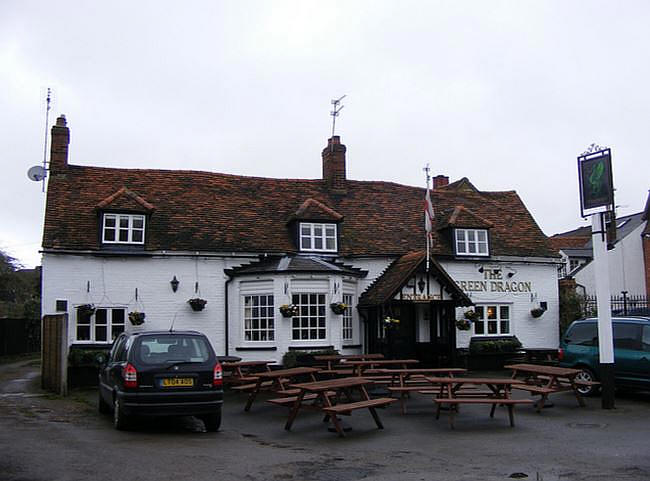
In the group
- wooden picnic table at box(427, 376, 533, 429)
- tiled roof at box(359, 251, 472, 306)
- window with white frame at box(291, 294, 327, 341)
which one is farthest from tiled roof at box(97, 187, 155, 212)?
wooden picnic table at box(427, 376, 533, 429)

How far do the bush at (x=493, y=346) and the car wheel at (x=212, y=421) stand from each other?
13.4m

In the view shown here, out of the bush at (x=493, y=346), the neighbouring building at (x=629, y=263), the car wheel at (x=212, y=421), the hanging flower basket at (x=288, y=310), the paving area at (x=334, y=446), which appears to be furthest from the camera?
the neighbouring building at (x=629, y=263)

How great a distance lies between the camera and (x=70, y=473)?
838cm

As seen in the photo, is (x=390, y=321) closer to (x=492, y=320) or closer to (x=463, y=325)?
(x=463, y=325)

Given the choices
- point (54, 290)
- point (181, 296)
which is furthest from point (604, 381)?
point (54, 290)

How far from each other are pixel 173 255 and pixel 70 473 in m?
13.1

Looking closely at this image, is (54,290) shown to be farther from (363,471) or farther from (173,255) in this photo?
(363,471)

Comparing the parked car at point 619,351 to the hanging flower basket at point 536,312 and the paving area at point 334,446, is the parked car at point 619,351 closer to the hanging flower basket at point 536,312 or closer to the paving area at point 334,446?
the paving area at point 334,446

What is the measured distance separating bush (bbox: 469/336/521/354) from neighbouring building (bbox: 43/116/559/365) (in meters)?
0.37

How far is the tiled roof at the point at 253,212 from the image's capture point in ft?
70.6

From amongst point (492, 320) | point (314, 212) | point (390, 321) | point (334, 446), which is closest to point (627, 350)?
point (390, 321)

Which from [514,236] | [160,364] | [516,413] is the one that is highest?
[514,236]

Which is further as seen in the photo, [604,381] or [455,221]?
[455,221]

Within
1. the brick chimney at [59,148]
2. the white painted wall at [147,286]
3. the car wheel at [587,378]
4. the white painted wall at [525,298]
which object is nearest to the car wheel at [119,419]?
the white painted wall at [147,286]
